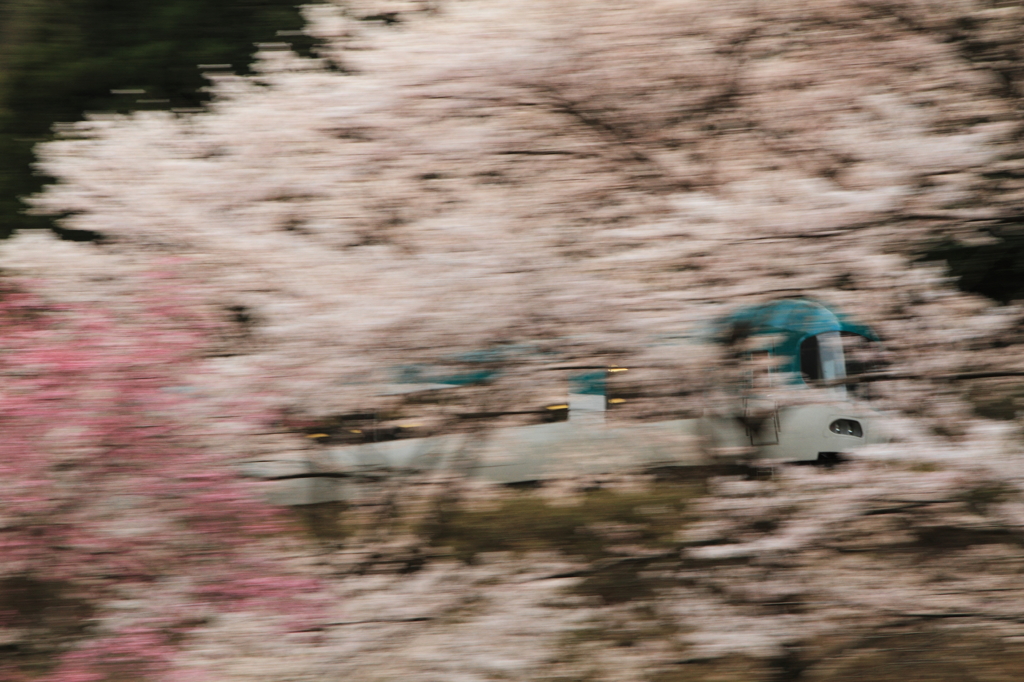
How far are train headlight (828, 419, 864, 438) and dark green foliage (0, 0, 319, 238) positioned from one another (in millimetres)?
5384

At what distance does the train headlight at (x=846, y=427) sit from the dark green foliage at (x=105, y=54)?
17.7ft

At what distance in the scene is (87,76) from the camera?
6750 millimetres

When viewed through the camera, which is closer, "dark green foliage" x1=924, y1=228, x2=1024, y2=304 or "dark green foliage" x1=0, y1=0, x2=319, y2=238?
"dark green foliage" x1=924, y1=228, x2=1024, y2=304

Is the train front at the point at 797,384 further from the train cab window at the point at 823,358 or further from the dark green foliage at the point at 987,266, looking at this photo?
the dark green foliage at the point at 987,266

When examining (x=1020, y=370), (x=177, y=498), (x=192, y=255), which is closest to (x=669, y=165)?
(x=1020, y=370)

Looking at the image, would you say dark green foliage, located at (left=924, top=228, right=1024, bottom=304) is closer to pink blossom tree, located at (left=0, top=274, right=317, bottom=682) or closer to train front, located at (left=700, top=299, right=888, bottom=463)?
train front, located at (left=700, top=299, right=888, bottom=463)

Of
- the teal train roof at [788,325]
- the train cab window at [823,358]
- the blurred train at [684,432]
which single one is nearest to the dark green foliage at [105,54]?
the blurred train at [684,432]

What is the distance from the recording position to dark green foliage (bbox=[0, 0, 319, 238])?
6680mm

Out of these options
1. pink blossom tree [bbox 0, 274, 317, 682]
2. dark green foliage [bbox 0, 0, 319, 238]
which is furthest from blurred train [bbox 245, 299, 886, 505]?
dark green foliage [bbox 0, 0, 319, 238]

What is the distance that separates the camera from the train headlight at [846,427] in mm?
3121

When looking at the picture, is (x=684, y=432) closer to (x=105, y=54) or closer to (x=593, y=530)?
(x=593, y=530)

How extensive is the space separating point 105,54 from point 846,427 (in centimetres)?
668

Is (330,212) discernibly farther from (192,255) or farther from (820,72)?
(820,72)

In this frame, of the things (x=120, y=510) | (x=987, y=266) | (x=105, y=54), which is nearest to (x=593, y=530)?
(x=120, y=510)
